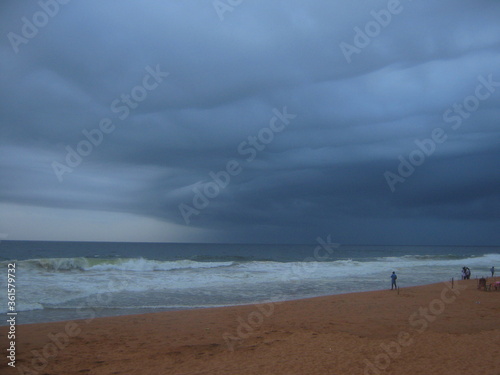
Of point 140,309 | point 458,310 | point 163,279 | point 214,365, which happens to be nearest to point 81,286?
point 163,279

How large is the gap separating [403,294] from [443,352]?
451 inches

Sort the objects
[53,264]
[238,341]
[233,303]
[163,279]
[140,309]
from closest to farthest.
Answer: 1. [238,341]
2. [140,309]
3. [233,303]
4. [163,279]
5. [53,264]

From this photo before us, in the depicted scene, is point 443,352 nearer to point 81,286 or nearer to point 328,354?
point 328,354

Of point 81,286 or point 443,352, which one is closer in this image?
point 443,352

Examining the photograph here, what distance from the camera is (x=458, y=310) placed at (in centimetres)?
1581

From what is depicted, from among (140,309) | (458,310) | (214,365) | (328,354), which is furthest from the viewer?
(140,309)

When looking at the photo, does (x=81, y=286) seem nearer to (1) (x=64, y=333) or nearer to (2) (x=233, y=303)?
(2) (x=233, y=303)

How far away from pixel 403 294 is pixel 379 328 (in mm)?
9108

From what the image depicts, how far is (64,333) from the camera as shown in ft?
39.5

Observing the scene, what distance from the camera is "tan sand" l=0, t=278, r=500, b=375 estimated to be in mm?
8867

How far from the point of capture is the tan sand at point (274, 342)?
8.87 metres

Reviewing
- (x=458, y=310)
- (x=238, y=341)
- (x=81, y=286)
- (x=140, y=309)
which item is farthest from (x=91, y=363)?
(x=81, y=286)

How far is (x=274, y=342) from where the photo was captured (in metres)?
10.8

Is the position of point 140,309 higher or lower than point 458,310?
lower
